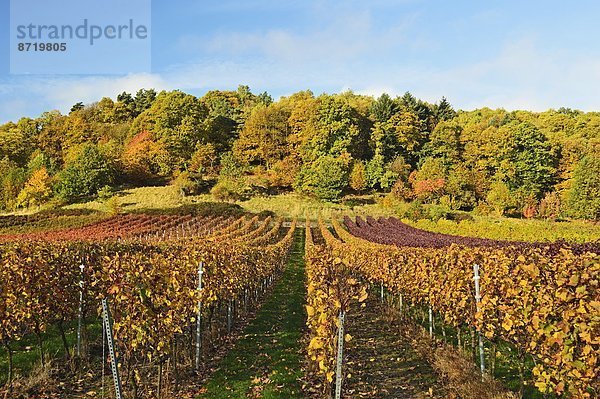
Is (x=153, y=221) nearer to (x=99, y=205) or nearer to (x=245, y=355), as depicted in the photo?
(x=99, y=205)

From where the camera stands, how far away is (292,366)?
750 centimetres

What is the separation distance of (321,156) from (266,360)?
52629 mm

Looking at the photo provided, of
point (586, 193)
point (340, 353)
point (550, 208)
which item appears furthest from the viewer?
point (550, 208)

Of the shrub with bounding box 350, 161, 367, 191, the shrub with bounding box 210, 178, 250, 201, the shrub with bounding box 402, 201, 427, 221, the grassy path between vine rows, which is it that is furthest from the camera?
the shrub with bounding box 350, 161, 367, 191

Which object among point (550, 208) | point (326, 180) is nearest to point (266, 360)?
point (326, 180)

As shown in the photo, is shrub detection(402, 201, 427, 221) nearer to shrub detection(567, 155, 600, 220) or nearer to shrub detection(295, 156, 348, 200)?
shrub detection(295, 156, 348, 200)

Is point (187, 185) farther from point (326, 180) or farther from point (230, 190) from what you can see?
point (326, 180)

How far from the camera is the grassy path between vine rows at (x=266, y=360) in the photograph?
641 cm

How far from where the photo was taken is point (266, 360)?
786 cm

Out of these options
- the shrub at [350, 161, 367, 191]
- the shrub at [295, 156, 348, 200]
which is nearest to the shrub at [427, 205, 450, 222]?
the shrub at [295, 156, 348, 200]

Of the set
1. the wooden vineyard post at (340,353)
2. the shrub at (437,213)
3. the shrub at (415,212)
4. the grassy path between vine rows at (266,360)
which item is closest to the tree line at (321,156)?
the shrub at (415,212)

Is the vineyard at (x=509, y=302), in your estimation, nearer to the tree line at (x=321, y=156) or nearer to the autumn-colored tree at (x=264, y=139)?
the tree line at (x=321, y=156)

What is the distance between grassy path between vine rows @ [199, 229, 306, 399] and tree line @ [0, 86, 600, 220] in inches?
1524

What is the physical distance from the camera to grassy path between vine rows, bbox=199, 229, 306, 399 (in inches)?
253
